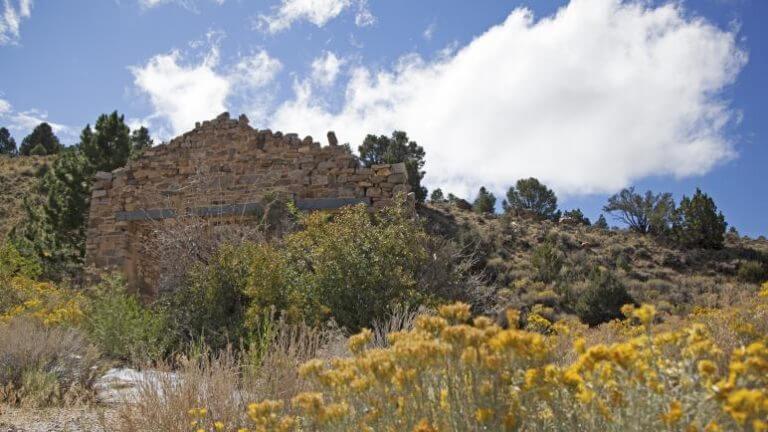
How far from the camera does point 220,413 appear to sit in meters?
3.29

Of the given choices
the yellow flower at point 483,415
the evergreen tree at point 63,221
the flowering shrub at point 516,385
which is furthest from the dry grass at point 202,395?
the evergreen tree at point 63,221

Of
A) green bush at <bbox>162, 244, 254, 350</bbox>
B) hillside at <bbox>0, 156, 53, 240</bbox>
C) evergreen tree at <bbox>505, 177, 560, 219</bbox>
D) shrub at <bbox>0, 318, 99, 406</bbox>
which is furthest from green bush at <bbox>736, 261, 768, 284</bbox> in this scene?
hillside at <bbox>0, 156, 53, 240</bbox>

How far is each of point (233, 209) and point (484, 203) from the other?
16364mm

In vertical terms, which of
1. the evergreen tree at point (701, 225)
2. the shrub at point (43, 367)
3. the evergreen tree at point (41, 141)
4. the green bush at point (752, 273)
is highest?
the evergreen tree at point (41, 141)

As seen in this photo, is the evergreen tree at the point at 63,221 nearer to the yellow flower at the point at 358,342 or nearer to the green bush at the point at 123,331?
the green bush at the point at 123,331

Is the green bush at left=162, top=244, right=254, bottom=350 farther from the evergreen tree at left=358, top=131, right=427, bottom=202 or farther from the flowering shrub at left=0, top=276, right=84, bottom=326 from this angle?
the evergreen tree at left=358, top=131, right=427, bottom=202

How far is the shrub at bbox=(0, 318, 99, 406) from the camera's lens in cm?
441

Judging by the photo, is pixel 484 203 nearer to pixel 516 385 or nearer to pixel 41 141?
pixel 516 385

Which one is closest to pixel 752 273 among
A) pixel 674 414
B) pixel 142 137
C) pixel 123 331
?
pixel 123 331

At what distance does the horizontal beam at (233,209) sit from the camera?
9.99 metres

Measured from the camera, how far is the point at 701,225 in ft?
64.3

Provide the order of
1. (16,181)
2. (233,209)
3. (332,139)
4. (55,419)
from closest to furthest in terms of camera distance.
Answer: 1. (55,419)
2. (233,209)
3. (332,139)
4. (16,181)

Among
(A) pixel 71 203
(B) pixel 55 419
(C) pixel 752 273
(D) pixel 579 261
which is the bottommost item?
(B) pixel 55 419

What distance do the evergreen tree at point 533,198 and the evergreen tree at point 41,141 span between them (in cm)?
3079
